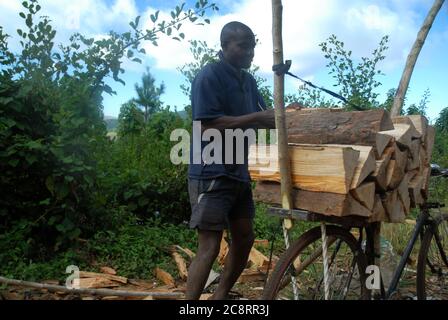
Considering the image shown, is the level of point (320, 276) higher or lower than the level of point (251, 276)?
higher

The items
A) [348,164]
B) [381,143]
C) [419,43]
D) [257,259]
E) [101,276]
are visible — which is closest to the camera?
[348,164]

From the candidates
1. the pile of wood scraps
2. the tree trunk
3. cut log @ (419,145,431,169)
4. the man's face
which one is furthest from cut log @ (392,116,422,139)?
the tree trunk

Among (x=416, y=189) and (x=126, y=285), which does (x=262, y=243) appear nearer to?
(x=126, y=285)

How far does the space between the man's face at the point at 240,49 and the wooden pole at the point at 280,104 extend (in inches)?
20.6

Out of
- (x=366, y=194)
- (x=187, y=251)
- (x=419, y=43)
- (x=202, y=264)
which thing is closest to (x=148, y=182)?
(x=187, y=251)

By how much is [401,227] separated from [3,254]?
4.33 meters

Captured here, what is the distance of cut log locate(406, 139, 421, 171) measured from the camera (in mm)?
2956

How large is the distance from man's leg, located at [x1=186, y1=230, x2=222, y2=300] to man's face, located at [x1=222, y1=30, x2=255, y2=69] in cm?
108

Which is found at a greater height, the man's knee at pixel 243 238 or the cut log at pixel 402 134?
the cut log at pixel 402 134

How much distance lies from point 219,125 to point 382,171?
37.7 inches

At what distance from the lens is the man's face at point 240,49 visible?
2.94 meters

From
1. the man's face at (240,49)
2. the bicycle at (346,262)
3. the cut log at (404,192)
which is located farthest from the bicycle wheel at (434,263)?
the man's face at (240,49)

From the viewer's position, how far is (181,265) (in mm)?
4402

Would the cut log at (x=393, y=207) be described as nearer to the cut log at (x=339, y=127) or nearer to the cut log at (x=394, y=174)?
the cut log at (x=394, y=174)
